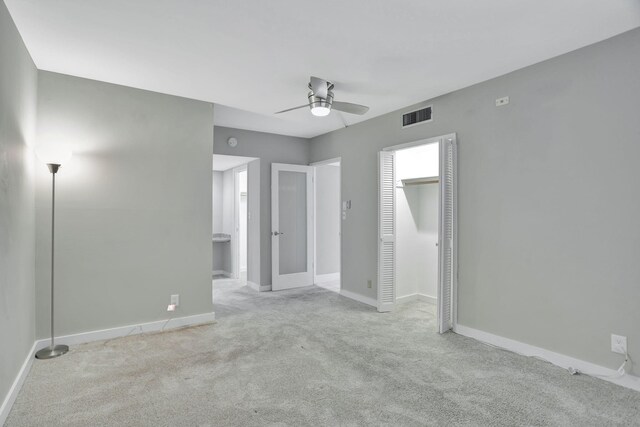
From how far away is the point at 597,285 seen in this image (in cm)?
270

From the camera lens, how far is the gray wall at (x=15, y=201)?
7.29 ft

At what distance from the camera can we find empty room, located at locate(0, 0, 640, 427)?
2.30 m

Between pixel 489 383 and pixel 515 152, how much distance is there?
2.00 m

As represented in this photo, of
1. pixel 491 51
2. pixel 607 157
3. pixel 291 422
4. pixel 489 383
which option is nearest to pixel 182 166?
pixel 291 422

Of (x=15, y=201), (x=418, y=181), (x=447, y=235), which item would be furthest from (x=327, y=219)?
(x=15, y=201)

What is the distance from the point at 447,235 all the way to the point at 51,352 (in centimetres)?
393

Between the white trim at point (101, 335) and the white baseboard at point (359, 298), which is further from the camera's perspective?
the white baseboard at point (359, 298)

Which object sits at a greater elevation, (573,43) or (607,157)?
(573,43)

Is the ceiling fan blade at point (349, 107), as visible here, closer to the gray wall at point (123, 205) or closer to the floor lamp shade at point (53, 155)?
the gray wall at point (123, 205)

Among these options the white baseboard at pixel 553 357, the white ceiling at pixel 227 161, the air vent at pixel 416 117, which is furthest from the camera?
the white ceiling at pixel 227 161

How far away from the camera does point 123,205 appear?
361 cm

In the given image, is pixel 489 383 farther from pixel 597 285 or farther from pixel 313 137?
pixel 313 137

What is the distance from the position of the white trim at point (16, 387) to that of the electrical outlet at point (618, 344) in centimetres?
415

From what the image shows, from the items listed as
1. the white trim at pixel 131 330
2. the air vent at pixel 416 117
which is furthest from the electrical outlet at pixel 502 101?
the white trim at pixel 131 330
